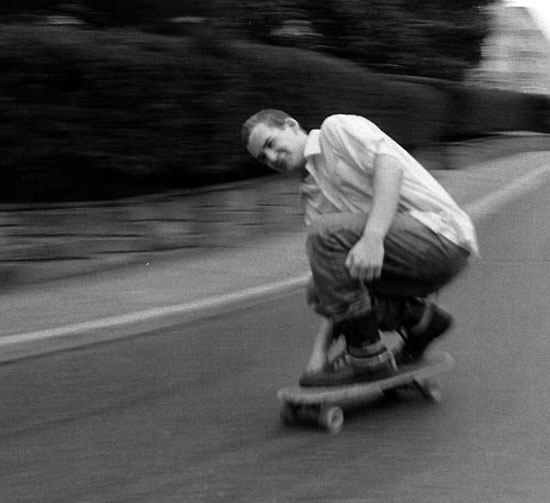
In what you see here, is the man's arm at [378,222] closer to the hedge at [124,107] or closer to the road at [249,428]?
the road at [249,428]

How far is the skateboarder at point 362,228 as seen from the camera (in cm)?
524

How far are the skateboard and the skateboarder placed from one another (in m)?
0.05

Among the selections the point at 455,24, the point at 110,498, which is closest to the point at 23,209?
the point at 110,498

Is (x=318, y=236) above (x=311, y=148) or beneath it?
beneath

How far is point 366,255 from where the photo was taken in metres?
5.16

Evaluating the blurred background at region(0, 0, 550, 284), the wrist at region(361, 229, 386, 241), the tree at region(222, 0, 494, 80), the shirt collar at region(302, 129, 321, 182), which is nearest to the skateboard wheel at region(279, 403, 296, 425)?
the wrist at region(361, 229, 386, 241)

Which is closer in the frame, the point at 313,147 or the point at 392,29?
the point at 313,147

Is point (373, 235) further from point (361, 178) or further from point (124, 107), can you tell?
point (124, 107)

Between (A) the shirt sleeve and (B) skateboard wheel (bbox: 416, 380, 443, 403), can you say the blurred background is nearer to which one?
(B) skateboard wheel (bbox: 416, 380, 443, 403)

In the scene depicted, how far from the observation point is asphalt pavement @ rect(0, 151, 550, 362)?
25.3 ft

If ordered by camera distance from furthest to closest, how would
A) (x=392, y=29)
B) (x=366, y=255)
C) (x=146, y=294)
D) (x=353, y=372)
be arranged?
(x=392, y=29) < (x=146, y=294) < (x=353, y=372) < (x=366, y=255)

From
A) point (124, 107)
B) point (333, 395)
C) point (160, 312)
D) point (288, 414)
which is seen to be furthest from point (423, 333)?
point (124, 107)

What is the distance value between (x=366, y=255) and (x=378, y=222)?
0.47ft

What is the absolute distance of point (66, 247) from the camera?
10055 millimetres
